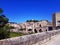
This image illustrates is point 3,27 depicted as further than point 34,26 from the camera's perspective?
No

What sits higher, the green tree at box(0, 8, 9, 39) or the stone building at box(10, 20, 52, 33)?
the green tree at box(0, 8, 9, 39)

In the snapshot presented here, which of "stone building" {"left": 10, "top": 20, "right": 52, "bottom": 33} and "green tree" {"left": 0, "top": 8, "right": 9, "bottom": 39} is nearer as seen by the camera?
"green tree" {"left": 0, "top": 8, "right": 9, "bottom": 39}

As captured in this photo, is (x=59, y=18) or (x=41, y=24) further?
(x=41, y=24)

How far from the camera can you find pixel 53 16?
9988cm

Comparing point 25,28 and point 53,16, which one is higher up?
point 53,16

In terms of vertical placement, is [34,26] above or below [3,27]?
below

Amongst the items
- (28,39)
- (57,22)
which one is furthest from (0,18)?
(57,22)

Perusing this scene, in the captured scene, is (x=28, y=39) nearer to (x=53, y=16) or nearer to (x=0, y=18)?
(x=0, y=18)

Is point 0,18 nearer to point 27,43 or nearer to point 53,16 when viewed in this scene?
point 27,43

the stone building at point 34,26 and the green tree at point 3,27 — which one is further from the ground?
the green tree at point 3,27

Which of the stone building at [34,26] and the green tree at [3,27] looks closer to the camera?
the green tree at [3,27]

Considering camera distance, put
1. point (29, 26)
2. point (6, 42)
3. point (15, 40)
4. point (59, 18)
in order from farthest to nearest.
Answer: point (29, 26)
point (59, 18)
point (15, 40)
point (6, 42)

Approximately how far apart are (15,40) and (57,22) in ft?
297

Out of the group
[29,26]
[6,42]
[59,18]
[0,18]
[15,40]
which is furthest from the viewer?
[29,26]
